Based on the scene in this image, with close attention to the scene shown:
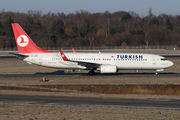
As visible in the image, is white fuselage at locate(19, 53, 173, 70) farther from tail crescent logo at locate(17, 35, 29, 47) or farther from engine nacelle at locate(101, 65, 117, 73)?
tail crescent logo at locate(17, 35, 29, 47)

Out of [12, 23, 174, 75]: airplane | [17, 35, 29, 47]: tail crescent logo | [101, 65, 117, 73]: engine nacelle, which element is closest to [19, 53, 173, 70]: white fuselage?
[12, 23, 174, 75]: airplane

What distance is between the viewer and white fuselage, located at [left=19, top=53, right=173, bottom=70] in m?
36.9

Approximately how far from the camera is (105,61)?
37.1 metres

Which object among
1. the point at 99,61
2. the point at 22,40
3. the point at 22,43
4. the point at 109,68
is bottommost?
the point at 109,68

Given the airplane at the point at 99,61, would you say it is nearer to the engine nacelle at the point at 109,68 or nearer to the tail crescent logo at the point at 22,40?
the engine nacelle at the point at 109,68

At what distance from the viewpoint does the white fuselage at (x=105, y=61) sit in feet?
121

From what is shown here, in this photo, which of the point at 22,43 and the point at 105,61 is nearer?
the point at 105,61

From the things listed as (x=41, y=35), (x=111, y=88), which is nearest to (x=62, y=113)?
(x=111, y=88)

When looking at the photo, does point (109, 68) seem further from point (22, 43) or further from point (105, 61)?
point (22, 43)

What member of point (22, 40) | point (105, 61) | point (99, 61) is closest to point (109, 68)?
point (105, 61)

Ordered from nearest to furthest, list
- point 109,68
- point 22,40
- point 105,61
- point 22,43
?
point 109,68, point 105,61, point 22,43, point 22,40

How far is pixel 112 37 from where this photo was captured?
120 m

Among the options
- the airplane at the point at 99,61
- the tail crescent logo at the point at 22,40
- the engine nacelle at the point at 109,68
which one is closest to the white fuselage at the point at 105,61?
the airplane at the point at 99,61

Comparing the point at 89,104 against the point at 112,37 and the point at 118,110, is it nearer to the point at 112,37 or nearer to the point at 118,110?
the point at 118,110
